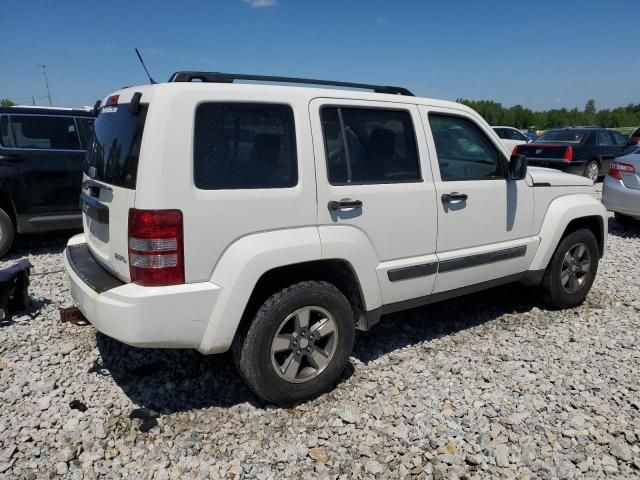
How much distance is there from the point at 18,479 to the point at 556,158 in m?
13.5

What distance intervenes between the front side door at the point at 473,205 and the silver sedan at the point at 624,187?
194 inches

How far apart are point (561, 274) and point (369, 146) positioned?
97.9 inches

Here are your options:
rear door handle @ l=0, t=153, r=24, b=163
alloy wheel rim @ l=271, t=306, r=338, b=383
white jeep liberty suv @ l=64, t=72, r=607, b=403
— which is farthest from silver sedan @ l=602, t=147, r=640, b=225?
rear door handle @ l=0, t=153, r=24, b=163

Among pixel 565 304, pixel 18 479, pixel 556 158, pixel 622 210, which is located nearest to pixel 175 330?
pixel 18 479

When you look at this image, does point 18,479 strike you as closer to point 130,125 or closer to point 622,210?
point 130,125

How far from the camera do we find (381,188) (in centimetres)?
324

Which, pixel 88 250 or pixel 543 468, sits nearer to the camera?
pixel 543 468

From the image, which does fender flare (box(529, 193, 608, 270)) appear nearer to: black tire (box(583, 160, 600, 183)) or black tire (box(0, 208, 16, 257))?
black tire (box(0, 208, 16, 257))

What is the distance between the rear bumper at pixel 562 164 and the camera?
42.8ft

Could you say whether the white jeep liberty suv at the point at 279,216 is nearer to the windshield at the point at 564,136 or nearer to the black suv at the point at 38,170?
the black suv at the point at 38,170

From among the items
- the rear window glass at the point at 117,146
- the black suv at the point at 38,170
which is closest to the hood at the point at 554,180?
the rear window glass at the point at 117,146

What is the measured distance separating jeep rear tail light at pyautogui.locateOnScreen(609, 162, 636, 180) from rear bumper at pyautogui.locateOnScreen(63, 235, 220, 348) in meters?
7.84

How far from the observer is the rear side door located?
20.3ft

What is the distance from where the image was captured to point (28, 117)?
6.42 metres
